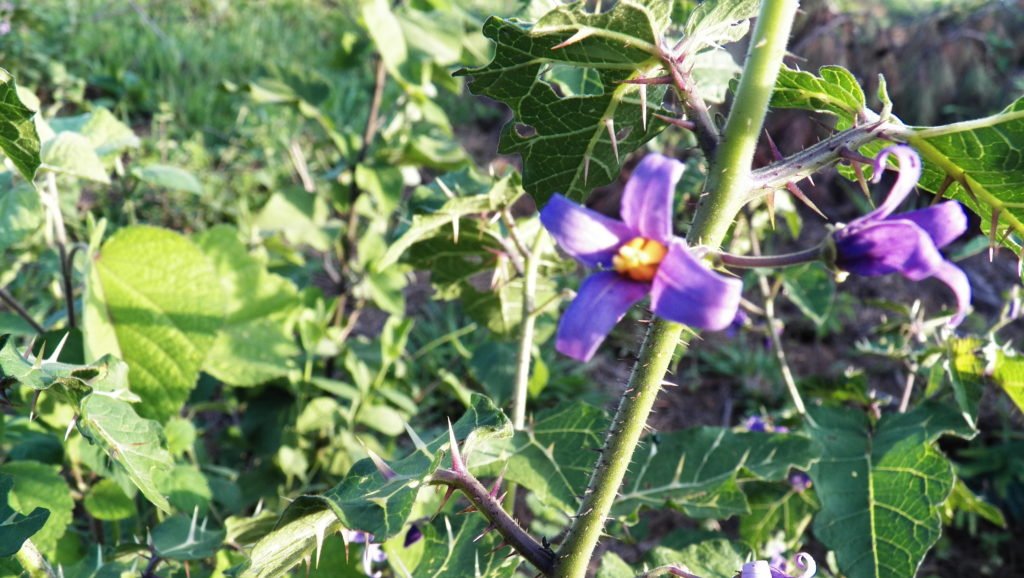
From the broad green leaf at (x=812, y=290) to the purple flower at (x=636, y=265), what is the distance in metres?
1.84

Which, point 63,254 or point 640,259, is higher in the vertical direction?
point 640,259

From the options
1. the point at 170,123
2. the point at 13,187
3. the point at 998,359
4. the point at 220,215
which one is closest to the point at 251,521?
the point at 13,187

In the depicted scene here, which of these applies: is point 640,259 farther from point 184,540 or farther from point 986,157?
point 184,540

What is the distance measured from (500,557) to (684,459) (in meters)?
0.48

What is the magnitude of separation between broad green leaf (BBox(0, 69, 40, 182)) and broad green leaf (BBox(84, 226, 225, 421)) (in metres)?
0.63

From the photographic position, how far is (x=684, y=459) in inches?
63.0

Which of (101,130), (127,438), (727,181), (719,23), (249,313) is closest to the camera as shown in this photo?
(727,181)

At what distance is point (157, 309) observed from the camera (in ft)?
5.64

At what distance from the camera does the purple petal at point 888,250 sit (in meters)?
0.75

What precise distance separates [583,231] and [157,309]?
122cm

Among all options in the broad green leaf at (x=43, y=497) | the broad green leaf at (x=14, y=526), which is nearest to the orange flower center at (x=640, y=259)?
the broad green leaf at (x=14, y=526)

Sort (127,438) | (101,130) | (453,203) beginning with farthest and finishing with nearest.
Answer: (101,130) < (453,203) < (127,438)

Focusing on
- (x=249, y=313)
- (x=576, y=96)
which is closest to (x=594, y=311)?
(x=576, y=96)

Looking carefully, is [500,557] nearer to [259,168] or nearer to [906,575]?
[906,575]
